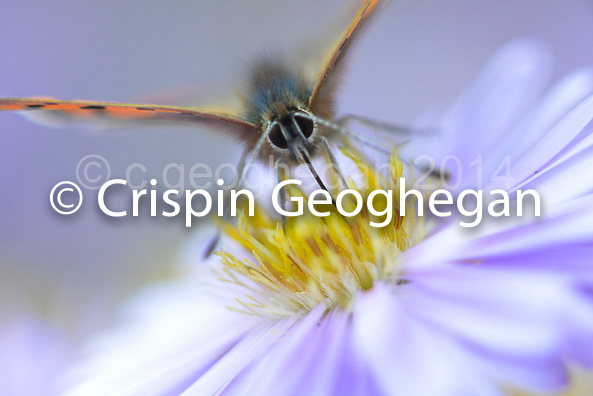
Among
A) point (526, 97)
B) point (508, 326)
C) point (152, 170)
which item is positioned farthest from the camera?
point (152, 170)

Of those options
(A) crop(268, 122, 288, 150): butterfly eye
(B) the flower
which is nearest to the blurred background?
(B) the flower

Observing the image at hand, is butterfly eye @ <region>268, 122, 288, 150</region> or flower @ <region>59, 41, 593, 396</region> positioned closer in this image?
flower @ <region>59, 41, 593, 396</region>

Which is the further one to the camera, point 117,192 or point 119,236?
point 119,236

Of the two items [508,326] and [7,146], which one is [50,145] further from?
[508,326]

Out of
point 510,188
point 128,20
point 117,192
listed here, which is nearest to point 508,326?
point 510,188

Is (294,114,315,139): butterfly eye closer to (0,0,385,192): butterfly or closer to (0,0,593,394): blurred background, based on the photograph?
(0,0,385,192): butterfly

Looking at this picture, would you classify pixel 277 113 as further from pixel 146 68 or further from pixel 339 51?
pixel 146 68

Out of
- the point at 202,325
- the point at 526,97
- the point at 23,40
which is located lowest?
the point at 202,325

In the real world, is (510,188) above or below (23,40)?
below
